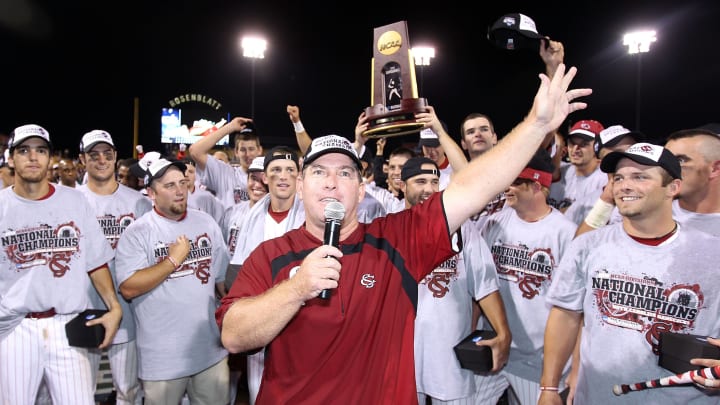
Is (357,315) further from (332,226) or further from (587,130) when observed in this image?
(587,130)

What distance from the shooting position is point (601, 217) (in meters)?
3.75

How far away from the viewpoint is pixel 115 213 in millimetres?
5035

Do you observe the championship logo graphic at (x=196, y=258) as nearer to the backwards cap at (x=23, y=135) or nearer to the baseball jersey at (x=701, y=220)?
the backwards cap at (x=23, y=135)

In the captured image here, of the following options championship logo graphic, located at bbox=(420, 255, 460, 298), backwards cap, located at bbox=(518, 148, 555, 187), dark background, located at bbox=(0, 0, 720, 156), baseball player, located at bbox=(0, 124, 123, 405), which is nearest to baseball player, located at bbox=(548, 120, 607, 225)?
backwards cap, located at bbox=(518, 148, 555, 187)

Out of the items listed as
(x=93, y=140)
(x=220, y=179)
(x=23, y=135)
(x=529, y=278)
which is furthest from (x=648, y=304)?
(x=220, y=179)

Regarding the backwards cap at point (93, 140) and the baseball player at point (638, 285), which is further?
the backwards cap at point (93, 140)

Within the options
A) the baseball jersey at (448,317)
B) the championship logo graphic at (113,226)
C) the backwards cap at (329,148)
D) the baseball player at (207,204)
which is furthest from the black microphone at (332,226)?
the baseball player at (207,204)

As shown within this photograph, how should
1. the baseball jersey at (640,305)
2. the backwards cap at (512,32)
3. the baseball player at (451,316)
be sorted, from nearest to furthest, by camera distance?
1. the baseball jersey at (640,305)
2. the backwards cap at (512,32)
3. the baseball player at (451,316)

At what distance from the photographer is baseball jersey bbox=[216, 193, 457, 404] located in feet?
6.85

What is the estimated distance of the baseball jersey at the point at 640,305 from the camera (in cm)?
260

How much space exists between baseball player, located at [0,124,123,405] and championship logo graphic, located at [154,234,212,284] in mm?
572

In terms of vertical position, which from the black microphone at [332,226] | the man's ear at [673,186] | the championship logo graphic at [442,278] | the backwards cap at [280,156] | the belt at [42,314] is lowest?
the belt at [42,314]

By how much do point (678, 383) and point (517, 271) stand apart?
1.57 metres

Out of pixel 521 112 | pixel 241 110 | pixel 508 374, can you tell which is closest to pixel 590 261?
pixel 508 374
